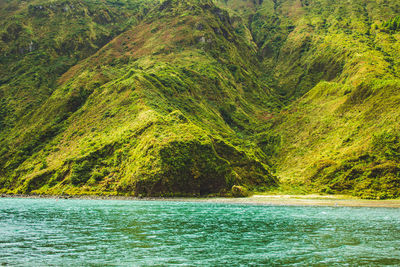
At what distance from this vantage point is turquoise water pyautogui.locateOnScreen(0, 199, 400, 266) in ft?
88.3

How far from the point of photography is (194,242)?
114 ft

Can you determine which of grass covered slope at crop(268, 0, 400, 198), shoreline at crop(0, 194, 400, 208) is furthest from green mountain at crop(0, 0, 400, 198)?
shoreline at crop(0, 194, 400, 208)

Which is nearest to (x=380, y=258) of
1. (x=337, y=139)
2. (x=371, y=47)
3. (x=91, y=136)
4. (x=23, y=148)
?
(x=337, y=139)

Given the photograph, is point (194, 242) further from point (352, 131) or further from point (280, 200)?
point (352, 131)

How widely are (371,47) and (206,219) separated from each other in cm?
18885

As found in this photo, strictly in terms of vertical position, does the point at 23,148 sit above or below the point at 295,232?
above

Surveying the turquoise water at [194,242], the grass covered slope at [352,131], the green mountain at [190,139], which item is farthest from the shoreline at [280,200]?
the turquoise water at [194,242]

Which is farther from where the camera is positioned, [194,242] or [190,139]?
[190,139]

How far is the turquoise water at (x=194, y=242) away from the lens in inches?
1059

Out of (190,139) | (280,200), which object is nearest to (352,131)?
(280,200)

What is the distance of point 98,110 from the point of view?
156 m

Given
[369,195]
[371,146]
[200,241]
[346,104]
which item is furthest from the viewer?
[346,104]

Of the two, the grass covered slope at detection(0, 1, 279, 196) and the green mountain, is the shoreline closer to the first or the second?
the green mountain

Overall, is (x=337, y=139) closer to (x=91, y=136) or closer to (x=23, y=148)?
(x=91, y=136)
